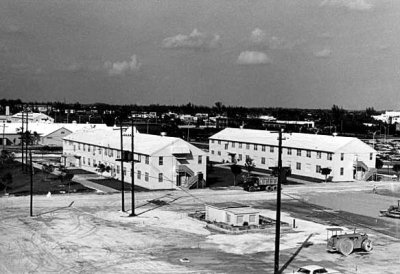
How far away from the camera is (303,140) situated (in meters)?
79.8

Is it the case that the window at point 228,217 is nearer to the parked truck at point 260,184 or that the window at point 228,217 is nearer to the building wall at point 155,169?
the parked truck at point 260,184

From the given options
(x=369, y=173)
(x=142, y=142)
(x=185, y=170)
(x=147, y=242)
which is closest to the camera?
(x=147, y=242)

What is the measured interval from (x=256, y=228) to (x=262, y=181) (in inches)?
845

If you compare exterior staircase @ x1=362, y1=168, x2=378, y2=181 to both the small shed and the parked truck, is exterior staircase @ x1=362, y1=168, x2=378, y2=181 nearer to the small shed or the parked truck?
the parked truck

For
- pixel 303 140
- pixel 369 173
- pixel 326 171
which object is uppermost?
pixel 303 140

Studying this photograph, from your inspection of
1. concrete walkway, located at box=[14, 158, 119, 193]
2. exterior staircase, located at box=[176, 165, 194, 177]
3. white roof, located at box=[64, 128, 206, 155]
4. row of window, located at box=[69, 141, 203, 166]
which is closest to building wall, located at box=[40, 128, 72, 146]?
row of window, located at box=[69, 141, 203, 166]

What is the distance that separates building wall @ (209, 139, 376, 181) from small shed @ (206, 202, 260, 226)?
32917mm

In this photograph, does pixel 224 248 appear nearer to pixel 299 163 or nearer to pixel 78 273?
pixel 78 273

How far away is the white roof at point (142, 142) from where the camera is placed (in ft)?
210

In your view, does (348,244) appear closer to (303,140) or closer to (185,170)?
(185,170)

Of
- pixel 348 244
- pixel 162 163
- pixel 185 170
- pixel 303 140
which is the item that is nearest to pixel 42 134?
pixel 303 140

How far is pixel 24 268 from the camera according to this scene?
29.2m

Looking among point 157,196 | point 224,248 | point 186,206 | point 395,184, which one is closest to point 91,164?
point 157,196

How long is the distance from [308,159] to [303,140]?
4.16 m
